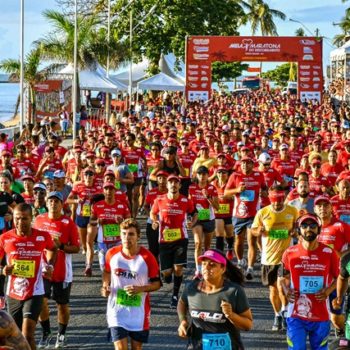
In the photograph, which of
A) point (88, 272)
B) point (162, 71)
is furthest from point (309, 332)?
point (162, 71)

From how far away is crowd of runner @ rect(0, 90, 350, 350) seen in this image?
8.26 meters

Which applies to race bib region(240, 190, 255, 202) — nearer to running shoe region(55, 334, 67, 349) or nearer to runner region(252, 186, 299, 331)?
runner region(252, 186, 299, 331)

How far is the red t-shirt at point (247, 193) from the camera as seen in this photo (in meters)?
14.4

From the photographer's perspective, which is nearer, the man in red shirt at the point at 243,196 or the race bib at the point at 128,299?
the race bib at the point at 128,299

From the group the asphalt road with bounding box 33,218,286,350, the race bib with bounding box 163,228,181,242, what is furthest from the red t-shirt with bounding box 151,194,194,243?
the asphalt road with bounding box 33,218,286,350

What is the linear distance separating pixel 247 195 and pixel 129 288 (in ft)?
21.2

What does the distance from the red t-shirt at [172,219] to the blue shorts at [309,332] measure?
405 centimetres

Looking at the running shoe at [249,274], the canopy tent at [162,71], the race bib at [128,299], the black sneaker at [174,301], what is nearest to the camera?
the race bib at [128,299]

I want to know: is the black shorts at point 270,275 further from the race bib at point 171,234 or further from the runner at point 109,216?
the runner at point 109,216

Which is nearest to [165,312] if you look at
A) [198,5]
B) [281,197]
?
[281,197]

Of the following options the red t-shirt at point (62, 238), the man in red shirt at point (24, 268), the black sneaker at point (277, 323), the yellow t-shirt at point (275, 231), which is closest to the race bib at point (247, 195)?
the yellow t-shirt at point (275, 231)

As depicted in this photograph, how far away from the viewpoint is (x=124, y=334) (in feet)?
27.2

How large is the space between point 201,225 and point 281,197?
2.50 metres

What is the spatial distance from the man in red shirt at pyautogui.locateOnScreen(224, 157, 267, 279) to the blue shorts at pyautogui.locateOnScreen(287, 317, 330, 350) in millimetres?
5741
